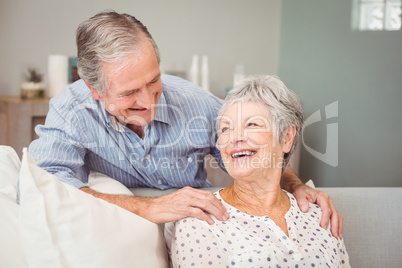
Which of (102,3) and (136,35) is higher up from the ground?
(102,3)

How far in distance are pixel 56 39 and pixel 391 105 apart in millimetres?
2299

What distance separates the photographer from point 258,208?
156cm

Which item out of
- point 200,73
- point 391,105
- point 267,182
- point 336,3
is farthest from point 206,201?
point 200,73

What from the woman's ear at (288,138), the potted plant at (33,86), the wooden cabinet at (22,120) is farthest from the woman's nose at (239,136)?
the potted plant at (33,86)

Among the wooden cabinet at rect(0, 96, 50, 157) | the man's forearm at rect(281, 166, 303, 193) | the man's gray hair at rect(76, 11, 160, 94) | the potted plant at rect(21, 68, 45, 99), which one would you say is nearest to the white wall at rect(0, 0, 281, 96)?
the potted plant at rect(21, 68, 45, 99)

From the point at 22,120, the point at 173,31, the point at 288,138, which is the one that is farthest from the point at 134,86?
the point at 173,31

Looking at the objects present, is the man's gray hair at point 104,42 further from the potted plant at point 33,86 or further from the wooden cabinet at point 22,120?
the potted plant at point 33,86

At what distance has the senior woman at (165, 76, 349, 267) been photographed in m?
1.41

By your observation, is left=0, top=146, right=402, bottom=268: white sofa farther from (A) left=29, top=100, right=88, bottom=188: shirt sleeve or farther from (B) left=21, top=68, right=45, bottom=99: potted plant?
(B) left=21, top=68, right=45, bottom=99: potted plant

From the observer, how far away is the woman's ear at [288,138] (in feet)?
5.23

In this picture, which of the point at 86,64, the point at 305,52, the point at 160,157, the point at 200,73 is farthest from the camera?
the point at 200,73

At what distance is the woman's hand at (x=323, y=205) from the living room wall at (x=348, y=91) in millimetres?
1379

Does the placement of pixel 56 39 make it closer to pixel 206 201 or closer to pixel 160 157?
pixel 160 157

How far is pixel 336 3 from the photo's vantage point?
3.06 m
